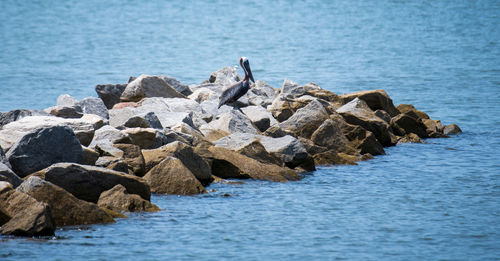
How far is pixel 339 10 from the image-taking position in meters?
102

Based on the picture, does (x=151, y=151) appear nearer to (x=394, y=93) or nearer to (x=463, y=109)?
(x=463, y=109)

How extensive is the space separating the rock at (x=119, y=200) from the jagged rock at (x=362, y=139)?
263 inches

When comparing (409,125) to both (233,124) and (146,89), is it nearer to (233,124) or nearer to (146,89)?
(233,124)

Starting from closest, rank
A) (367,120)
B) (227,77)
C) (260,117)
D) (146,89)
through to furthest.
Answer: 1. (260,117)
2. (367,120)
3. (146,89)
4. (227,77)

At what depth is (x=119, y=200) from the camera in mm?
10984

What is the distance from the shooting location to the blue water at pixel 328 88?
9.99 meters

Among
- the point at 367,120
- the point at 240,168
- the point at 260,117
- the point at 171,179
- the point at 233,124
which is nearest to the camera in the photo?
the point at 171,179

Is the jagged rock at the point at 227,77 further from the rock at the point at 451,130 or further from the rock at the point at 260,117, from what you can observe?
the rock at the point at 451,130

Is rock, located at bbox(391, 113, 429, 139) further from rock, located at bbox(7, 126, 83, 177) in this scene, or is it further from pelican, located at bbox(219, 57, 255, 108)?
rock, located at bbox(7, 126, 83, 177)

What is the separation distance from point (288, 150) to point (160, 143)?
2298 mm

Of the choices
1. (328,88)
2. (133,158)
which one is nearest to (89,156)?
(133,158)

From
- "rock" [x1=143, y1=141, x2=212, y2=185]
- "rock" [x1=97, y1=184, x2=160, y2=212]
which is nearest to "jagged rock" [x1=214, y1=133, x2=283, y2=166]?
"rock" [x1=143, y1=141, x2=212, y2=185]

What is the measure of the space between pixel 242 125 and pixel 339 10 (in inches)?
3486

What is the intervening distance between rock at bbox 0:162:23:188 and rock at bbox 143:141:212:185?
2471 mm
